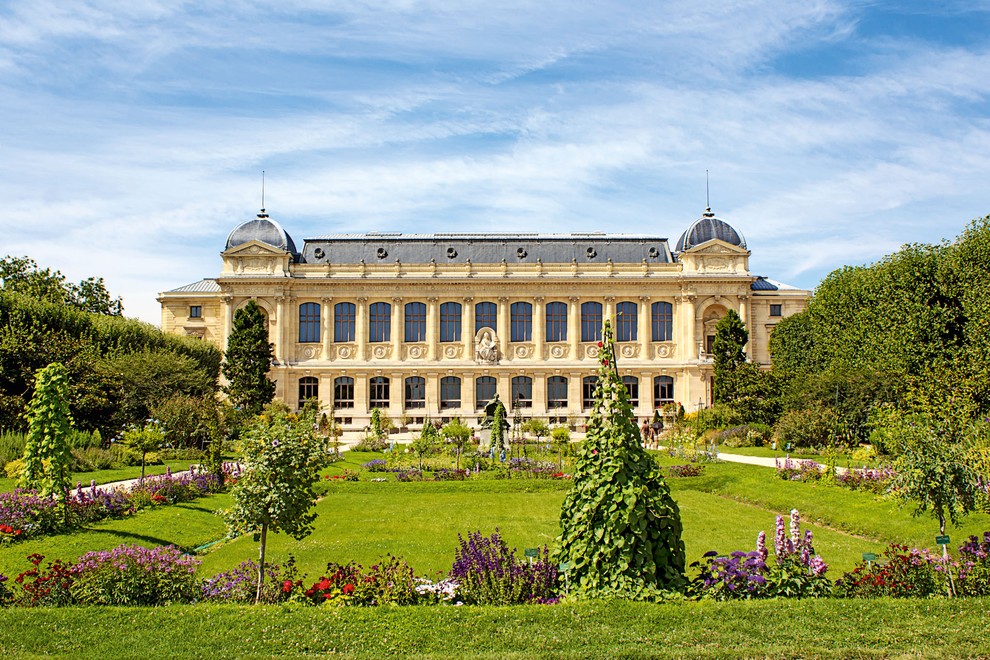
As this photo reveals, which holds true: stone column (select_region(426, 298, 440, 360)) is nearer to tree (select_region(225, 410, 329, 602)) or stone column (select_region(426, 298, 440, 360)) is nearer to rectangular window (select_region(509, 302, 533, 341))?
rectangular window (select_region(509, 302, 533, 341))

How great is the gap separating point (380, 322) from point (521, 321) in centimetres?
997

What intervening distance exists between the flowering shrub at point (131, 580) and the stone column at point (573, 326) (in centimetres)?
4696

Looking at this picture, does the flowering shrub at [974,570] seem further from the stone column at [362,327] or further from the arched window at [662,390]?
the stone column at [362,327]

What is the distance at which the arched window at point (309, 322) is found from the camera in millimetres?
57531

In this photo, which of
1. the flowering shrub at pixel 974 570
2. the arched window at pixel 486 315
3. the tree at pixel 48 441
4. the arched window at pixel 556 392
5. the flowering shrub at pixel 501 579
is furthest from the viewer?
the arched window at pixel 486 315

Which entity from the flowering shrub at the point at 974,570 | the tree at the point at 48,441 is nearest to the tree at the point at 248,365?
the tree at the point at 48,441

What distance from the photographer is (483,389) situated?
188 ft

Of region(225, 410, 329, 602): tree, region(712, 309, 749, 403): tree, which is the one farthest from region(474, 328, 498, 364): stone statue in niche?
region(225, 410, 329, 602): tree

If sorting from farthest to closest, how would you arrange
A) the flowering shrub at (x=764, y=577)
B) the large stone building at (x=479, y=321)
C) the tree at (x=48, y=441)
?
the large stone building at (x=479, y=321)
the tree at (x=48, y=441)
the flowering shrub at (x=764, y=577)

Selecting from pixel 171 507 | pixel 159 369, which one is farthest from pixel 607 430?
pixel 159 369

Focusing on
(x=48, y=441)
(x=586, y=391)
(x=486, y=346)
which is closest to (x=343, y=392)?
(x=486, y=346)

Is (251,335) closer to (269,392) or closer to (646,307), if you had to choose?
(269,392)

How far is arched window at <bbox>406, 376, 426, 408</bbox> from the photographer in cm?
5706

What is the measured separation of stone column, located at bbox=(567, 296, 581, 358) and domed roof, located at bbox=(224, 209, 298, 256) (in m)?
20.2
